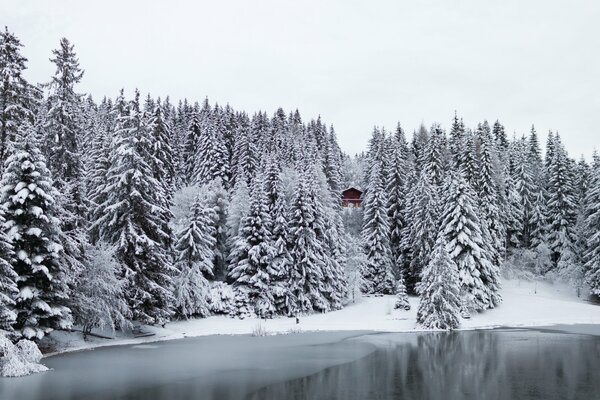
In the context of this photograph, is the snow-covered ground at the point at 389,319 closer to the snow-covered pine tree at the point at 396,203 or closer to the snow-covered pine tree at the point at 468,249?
the snow-covered pine tree at the point at 468,249

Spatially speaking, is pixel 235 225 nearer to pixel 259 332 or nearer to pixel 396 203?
pixel 259 332

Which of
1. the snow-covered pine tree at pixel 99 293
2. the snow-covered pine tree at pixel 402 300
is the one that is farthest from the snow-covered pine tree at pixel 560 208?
the snow-covered pine tree at pixel 99 293

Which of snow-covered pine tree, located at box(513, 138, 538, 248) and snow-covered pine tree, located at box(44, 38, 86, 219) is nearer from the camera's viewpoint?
snow-covered pine tree, located at box(44, 38, 86, 219)

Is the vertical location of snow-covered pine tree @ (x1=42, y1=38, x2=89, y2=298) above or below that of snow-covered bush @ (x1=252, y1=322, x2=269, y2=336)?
above

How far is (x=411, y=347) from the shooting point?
35.9 meters

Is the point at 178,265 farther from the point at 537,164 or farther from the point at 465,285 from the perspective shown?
the point at 537,164

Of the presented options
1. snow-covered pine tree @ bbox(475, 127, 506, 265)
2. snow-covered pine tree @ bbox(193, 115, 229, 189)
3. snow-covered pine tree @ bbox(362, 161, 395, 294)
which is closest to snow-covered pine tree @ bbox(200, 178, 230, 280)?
snow-covered pine tree @ bbox(193, 115, 229, 189)

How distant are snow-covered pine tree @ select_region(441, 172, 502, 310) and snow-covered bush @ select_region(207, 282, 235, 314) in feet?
74.4

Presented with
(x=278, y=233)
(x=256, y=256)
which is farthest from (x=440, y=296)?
(x=256, y=256)

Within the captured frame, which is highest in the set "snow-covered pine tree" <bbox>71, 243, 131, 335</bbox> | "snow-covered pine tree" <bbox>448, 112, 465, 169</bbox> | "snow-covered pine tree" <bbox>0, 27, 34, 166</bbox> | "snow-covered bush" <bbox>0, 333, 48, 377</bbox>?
"snow-covered pine tree" <bbox>448, 112, 465, 169</bbox>

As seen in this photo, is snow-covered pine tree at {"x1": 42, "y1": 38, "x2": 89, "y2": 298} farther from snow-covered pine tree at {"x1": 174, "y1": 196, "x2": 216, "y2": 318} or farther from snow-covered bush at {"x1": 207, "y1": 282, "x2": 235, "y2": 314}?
snow-covered bush at {"x1": 207, "y1": 282, "x2": 235, "y2": 314}

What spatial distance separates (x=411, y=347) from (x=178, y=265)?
71.4 feet

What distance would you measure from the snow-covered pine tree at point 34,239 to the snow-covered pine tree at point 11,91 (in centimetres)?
328

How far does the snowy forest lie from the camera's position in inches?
1156
